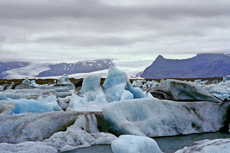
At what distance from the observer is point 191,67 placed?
177m

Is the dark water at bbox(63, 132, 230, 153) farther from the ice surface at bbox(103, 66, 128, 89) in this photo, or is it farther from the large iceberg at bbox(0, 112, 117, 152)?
the ice surface at bbox(103, 66, 128, 89)

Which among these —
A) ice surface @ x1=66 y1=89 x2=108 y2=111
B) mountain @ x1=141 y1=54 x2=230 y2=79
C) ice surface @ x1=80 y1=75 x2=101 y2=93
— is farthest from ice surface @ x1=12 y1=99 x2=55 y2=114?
mountain @ x1=141 y1=54 x2=230 y2=79

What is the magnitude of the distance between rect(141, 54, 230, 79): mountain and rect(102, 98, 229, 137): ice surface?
148m

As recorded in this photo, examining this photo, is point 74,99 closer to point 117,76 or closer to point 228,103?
point 117,76

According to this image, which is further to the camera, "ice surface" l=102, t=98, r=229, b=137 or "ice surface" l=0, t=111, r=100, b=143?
"ice surface" l=102, t=98, r=229, b=137

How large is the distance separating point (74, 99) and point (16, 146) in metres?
5.03

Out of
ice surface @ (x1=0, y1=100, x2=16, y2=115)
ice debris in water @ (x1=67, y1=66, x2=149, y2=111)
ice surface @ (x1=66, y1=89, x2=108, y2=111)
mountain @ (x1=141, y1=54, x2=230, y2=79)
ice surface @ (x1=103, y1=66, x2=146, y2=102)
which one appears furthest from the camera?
mountain @ (x1=141, y1=54, x2=230, y2=79)

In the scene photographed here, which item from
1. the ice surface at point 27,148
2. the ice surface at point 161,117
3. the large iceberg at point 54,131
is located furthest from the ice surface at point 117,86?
the ice surface at point 27,148

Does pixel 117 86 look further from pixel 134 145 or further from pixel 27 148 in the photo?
pixel 134 145

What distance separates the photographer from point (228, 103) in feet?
28.2

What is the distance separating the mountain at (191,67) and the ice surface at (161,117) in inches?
5821

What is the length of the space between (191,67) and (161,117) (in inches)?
6962

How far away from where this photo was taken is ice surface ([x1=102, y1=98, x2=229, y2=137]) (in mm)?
7163

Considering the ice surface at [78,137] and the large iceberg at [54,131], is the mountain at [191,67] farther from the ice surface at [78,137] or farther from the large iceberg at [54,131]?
the ice surface at [78,137]
